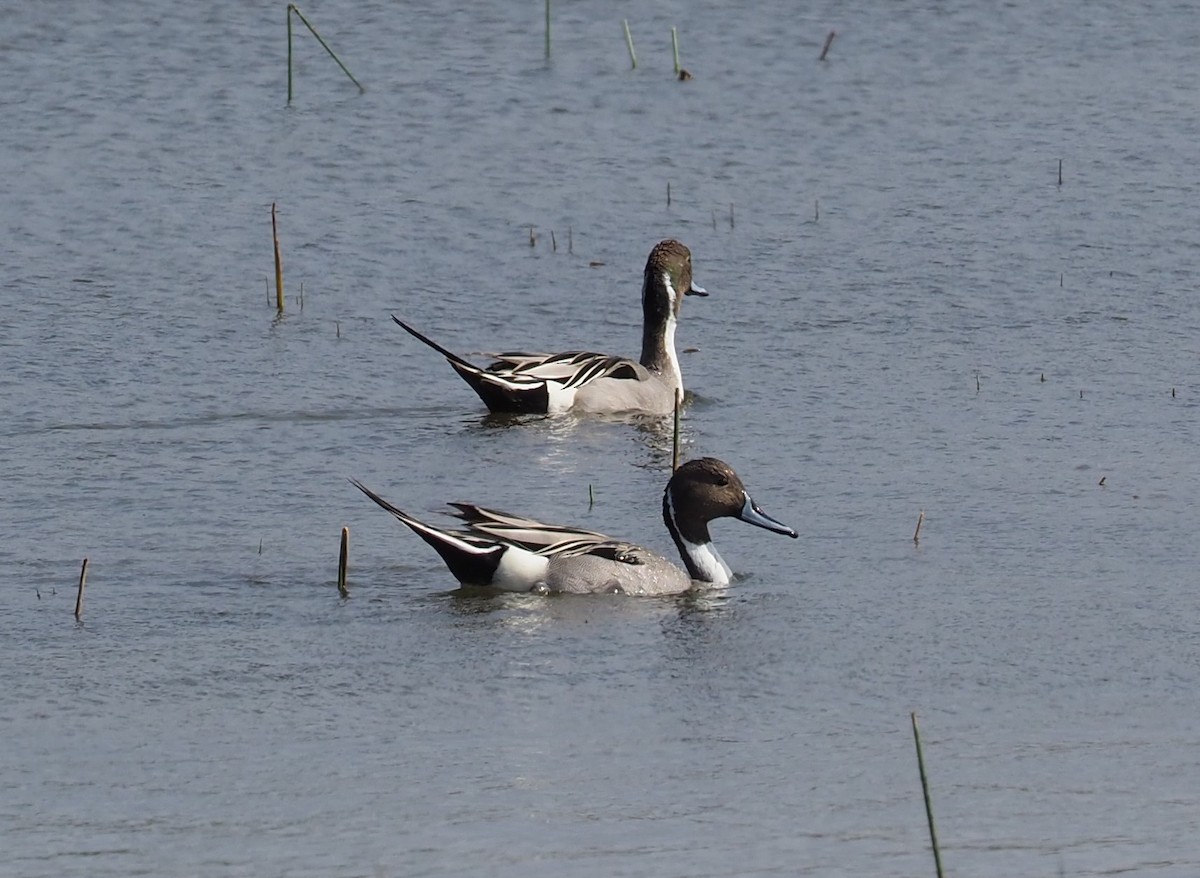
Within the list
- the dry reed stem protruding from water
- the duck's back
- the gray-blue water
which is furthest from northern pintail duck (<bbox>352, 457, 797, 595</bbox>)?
the dry reed stem protruding from water

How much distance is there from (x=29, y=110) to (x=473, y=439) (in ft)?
21.5

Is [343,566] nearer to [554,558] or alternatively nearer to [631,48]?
[554,558]

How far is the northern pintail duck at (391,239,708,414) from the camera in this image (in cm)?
1140

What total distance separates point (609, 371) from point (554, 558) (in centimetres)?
322

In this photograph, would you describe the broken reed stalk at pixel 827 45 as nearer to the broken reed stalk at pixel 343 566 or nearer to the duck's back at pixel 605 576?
the duck's back at pixel 605 576

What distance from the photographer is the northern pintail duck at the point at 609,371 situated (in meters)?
11.4

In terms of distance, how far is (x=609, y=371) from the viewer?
38.5 feet

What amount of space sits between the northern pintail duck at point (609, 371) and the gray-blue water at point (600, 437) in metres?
0.15

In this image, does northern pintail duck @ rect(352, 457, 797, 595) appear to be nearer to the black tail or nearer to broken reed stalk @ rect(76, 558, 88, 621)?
broken reed stalk @ rect(76, 558, 88, 621)

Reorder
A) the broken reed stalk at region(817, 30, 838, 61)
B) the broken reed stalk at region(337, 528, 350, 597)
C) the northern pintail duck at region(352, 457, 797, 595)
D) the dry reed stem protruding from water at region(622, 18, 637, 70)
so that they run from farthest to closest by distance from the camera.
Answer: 1. the broken reed stalk at region(817, 30, 838, 61)
2. the dry reed stem protruding from water at region(622, 18, 637, 70)
3. the northern pintail duck at region(352, 457, 797, 595)
4. the broken reed stalk at region(337, 528, 350, 597)

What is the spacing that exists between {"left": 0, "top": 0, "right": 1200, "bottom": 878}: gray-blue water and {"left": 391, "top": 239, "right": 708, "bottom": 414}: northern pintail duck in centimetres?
15

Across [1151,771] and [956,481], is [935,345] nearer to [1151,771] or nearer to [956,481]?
[956,481]

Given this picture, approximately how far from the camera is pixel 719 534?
9633 mm

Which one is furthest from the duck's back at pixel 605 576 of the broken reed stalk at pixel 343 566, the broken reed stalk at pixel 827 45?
the broken reed stalk at pixel 827 45
